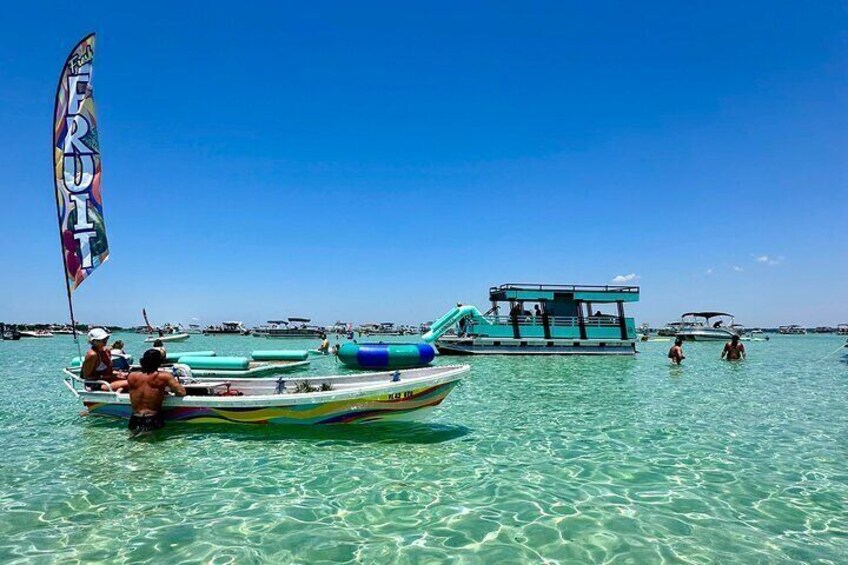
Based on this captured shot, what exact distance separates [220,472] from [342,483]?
224 cm

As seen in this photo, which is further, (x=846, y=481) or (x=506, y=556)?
(x=846, y=481)

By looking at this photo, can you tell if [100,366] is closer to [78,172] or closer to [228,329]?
[78,172]

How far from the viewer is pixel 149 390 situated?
10828mm

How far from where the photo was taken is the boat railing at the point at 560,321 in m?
35.2

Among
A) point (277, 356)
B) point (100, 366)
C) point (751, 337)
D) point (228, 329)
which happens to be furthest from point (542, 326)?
point (228, 329)

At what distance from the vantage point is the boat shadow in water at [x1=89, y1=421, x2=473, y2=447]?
1071 centimetres

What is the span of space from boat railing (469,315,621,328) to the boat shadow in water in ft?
77.9

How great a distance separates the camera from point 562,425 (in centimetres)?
1245

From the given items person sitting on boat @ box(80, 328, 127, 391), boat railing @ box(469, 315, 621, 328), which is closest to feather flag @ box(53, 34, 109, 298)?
person sitting on boat @ box(80, 328, 127, 391)

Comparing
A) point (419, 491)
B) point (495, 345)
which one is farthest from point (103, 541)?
point (495, 345)

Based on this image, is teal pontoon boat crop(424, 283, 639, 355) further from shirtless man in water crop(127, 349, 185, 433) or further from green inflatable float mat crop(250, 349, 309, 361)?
shirtless man in water crop(127, 349, 185, 433)

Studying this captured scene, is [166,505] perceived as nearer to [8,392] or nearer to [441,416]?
[441,416]

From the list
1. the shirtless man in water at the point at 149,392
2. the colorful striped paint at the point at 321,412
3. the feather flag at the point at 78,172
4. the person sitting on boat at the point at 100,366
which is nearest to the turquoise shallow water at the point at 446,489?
the colorful striped paint at the point at 321,412

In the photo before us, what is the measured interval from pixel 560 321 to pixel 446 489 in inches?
1157
